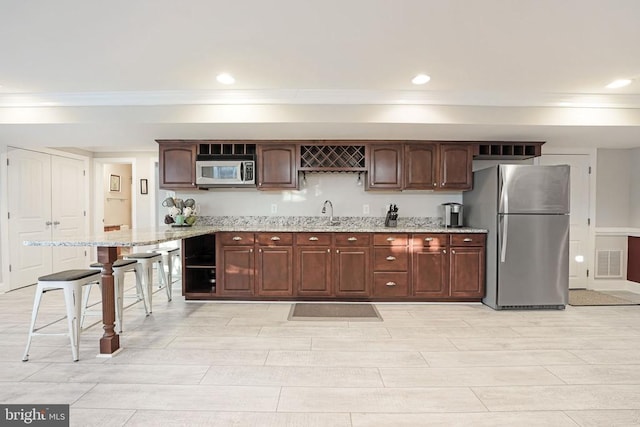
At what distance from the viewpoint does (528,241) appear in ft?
12.5

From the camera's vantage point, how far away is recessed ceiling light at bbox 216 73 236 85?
3087mm

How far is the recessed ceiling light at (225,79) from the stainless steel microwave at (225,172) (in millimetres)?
1175

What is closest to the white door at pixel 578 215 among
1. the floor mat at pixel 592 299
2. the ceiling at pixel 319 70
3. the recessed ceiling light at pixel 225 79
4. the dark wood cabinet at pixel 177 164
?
the floor mat at pixel 592 299

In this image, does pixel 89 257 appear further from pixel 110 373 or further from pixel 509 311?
pixel 509 311

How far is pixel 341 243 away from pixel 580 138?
3.21 metres

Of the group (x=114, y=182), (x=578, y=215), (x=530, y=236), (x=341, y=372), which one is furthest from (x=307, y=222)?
(x=114, y=182)

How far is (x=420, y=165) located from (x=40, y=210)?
567cm

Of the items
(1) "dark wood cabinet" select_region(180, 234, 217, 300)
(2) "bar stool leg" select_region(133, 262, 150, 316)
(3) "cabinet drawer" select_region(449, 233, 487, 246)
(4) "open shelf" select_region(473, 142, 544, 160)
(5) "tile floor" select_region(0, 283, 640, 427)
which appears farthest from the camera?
(4) "open shelf" select_region(473, 142, 544, 160)

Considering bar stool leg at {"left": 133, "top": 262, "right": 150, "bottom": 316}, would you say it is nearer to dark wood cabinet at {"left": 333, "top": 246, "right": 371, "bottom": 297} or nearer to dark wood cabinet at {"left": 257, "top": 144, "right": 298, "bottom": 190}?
dark wood cabinet at {"left": 257, "top": 144, "right": 298, "bottom": 190}

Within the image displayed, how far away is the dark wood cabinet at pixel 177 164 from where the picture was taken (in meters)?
4.29

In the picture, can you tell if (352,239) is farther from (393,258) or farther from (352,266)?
(393,258)

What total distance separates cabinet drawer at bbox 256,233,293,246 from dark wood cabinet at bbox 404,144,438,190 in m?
1.62

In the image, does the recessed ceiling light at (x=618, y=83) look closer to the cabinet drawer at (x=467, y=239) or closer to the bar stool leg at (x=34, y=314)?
the cabinet drawer at (x=467, y=239)

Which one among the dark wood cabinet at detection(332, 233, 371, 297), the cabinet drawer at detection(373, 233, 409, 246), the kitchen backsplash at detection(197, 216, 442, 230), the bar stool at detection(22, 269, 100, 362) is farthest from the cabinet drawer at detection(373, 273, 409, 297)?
the bar stool at detection(22, 269, 100, 362)
